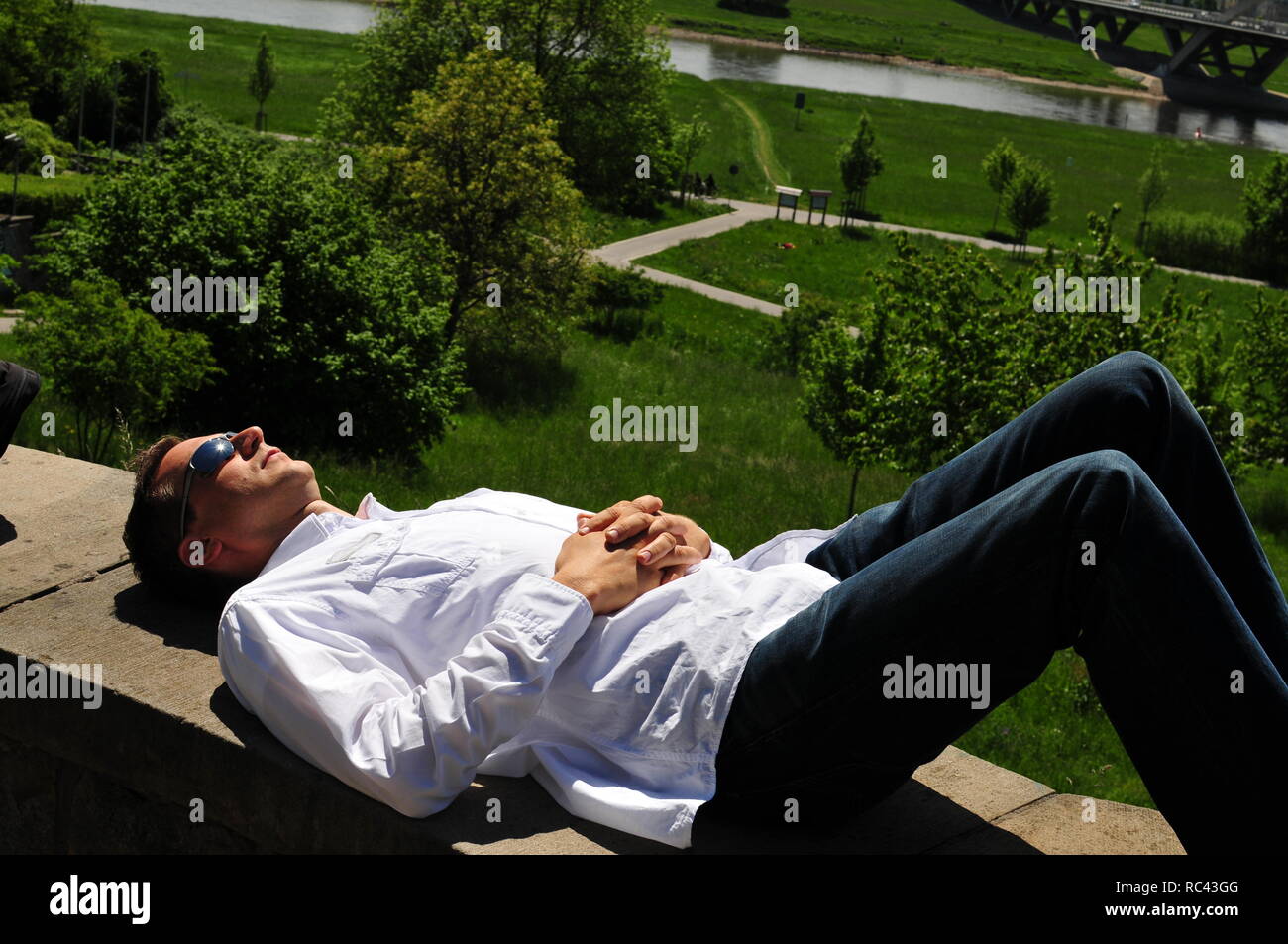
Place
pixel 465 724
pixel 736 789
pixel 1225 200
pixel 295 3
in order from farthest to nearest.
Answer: pixel 295 3
pixel 1225 200
pixel 736 789
pixel 465 724

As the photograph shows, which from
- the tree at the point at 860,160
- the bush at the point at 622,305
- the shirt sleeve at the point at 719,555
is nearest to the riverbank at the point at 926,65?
the tree at the point at 860,160

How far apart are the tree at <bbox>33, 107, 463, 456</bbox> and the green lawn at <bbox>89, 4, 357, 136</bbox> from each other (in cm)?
3650

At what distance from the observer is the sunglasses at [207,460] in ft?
12.0

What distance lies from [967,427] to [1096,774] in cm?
648

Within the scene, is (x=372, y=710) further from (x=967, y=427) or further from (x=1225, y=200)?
(x=1225, y=200)

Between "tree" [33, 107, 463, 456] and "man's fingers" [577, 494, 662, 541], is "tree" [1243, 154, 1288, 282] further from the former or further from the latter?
"man's fingers" [577, 494, 662, 541]

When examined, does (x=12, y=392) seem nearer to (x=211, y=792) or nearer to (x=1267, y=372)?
(x=211, y=792)

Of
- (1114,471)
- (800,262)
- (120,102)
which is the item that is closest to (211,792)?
(1114,471)

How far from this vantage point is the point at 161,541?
3.81 metres

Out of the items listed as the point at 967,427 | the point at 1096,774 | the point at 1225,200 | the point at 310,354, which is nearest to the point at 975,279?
the point at 967,427

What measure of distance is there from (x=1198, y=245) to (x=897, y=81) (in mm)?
49366

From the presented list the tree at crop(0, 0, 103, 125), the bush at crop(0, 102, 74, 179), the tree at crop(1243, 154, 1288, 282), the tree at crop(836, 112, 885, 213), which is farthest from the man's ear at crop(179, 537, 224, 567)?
the tree at crop(1243, 154, 1288, 282)

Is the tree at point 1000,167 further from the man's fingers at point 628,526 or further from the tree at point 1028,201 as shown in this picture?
the man's fingers at point 628,526
